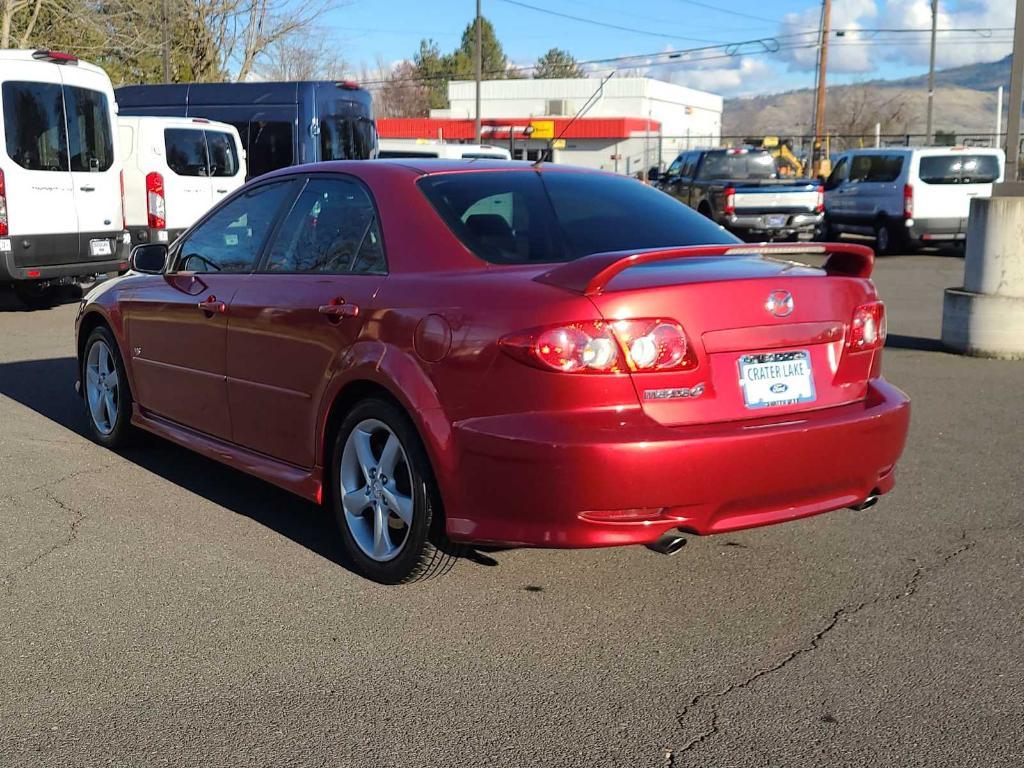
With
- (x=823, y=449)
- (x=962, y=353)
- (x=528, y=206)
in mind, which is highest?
(x=528, y=206)

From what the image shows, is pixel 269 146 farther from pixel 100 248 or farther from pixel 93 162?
pixel 100 248

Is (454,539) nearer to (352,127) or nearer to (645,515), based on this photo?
(645,515)

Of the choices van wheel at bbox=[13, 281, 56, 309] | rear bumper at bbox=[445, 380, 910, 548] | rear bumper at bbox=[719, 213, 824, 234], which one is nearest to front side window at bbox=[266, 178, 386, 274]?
rear bumper at bbox=[445, 380, 910, 548]

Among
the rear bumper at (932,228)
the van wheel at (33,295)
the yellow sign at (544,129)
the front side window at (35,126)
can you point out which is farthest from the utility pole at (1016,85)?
the yellow sign at (544,129)

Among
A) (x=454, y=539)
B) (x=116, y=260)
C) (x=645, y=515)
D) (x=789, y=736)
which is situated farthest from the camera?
(x=116, y=260)

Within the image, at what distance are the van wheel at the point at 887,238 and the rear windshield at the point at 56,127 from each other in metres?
14.6

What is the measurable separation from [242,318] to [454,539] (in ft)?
5.75

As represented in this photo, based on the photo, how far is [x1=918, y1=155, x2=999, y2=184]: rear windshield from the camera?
2170cm

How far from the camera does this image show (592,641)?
160 inches

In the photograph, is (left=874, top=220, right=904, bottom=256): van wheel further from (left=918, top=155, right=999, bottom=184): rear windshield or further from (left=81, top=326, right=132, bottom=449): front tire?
(left=81, top=326, right=132, bottom=449): front tire

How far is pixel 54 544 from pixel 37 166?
8.81 metres

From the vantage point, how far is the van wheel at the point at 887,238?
22438 mm

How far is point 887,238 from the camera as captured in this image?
2277 centimetres

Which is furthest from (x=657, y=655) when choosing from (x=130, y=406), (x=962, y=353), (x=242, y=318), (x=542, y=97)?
(x=542, y=97)
